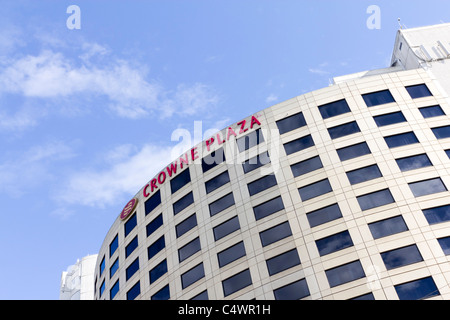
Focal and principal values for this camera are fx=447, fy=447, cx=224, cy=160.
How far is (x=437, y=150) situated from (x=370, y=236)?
11.1 metres

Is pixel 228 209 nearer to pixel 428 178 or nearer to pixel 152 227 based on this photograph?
pixel 152 227

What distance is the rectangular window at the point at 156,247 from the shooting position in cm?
4836

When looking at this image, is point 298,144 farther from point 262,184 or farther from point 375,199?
point 375,199

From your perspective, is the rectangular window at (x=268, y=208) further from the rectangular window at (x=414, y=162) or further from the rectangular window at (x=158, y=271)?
the rectangular window at (x=414, y=162)

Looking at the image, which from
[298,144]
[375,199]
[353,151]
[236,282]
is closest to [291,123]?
[298,144]

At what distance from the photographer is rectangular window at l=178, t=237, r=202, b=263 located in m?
45.2

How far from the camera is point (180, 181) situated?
51156 millimetres

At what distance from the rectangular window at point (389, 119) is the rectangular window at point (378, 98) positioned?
1.72m

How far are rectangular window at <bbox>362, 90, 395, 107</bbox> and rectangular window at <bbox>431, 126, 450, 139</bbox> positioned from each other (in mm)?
5323

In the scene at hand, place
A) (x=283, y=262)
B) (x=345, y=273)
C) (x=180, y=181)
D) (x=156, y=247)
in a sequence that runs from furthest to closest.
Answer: (x=180, y=181), (x=156, y=247), (x=283, y=262), (x=345, y=273)

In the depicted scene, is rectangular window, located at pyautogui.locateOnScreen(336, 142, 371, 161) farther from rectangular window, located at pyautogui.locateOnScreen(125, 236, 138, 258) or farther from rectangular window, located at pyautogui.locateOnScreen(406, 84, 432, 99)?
rectangular window, located at pyautogui.locateOnScreen(125, 236, 138, 258)

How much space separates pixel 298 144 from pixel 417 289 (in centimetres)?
1750

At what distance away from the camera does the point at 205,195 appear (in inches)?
1884
